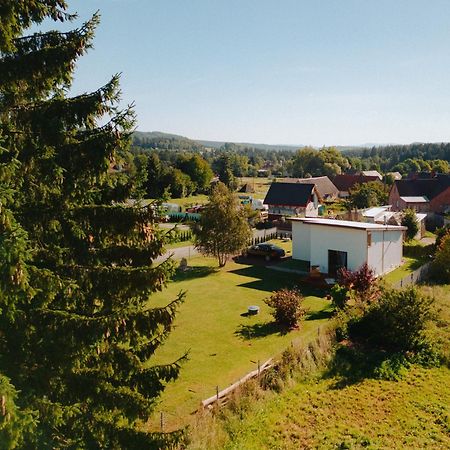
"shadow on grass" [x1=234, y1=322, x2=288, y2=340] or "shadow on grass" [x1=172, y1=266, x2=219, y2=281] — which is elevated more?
"shadow on grass" [x1=172, y1=266, x2=219, y2=281]

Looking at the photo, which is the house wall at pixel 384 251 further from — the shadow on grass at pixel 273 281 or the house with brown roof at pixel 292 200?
the house with brown roof at pixel 292 200

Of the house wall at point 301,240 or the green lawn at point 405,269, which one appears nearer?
the green lawn at point 405,269

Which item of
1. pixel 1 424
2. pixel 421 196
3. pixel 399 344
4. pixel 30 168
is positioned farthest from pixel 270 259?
pixel 421 196

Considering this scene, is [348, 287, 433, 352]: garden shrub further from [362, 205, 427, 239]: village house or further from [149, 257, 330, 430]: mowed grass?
[362, 205, 427, 239]: village house

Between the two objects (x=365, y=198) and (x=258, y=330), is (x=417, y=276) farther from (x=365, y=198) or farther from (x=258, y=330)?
(x=365, y=198)

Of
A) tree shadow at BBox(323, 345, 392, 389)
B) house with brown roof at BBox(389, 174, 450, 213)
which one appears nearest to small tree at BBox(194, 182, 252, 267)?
tree shadow at BBox(323, 345, 392, 389)

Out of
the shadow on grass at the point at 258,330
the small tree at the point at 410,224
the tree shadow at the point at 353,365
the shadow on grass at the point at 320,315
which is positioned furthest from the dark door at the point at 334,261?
the small tree at the point at 410,224
